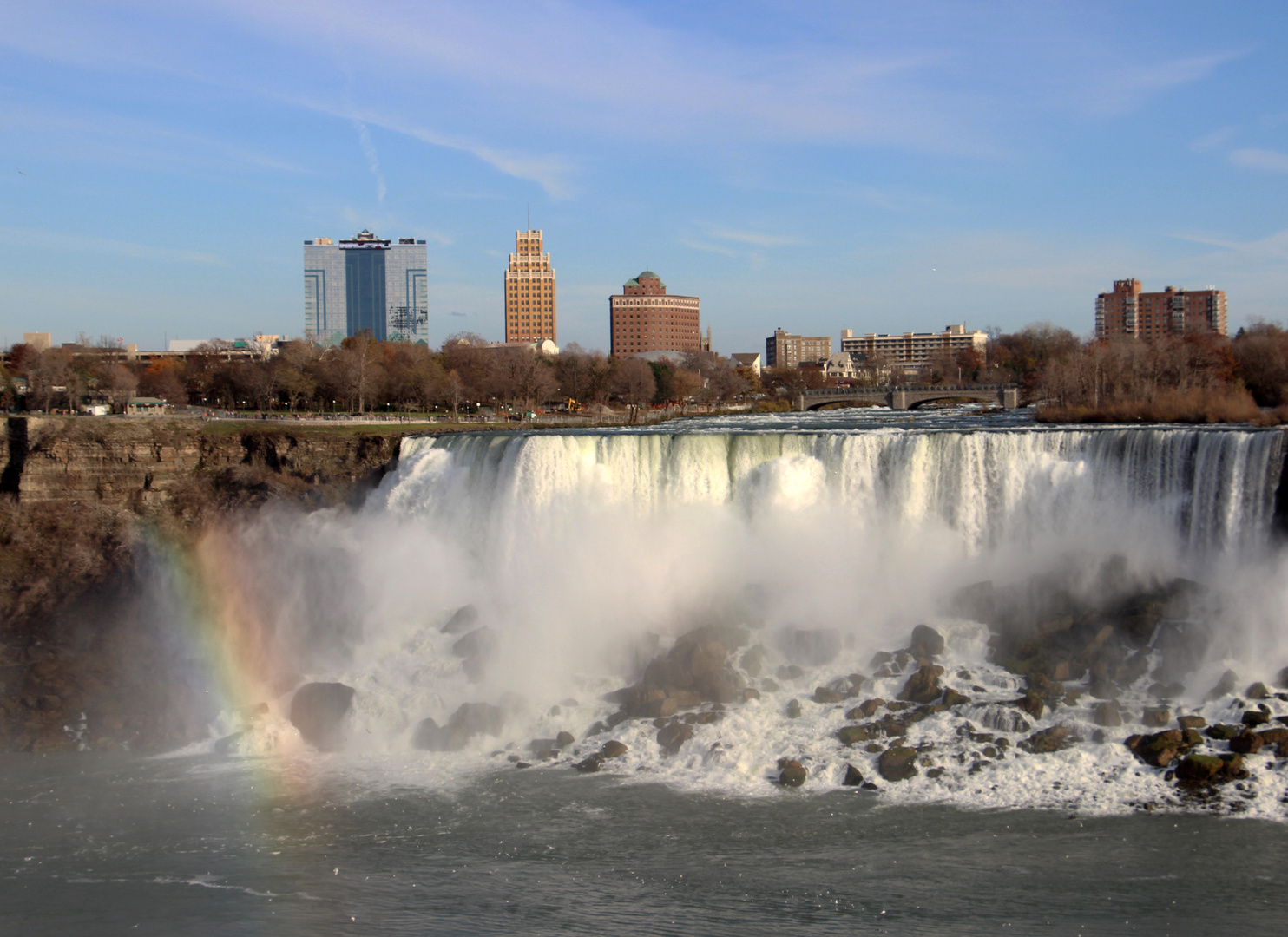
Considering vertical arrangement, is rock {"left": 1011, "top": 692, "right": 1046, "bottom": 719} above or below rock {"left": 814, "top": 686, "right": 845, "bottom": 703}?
above

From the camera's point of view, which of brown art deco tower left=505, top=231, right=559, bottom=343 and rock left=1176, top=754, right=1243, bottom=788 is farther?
brown art deco tower left=505, top=231, right=559, bottom=343

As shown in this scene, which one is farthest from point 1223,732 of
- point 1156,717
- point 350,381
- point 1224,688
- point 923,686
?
point 350,381

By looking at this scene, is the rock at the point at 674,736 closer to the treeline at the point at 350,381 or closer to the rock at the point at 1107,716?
the rock at the point at 1107,716

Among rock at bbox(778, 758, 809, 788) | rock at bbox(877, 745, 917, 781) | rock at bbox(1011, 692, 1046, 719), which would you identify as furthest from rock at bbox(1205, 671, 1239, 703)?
rock at bbox(778, 758, 809, 788)

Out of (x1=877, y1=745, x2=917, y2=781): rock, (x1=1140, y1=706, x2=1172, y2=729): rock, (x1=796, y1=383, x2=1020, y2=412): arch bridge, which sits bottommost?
(x1=877, y1=745, x2=917, y2=781): rock

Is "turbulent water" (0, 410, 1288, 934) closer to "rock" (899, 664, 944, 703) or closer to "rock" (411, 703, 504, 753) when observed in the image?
"rock" (411, 703, 504, 753)

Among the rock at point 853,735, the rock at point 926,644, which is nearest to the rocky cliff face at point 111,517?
the rock at point 853,735

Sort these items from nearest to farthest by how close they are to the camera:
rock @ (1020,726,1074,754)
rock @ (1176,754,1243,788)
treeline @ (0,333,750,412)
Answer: rock @ (1176,754,1243,788), rock @ (1020,726,1074,754), treeline @ (0,333,750,412)

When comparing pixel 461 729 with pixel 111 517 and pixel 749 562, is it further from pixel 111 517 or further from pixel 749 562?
pixel 111 517
